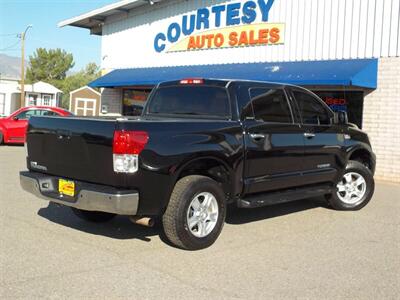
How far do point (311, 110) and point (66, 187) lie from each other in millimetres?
3658

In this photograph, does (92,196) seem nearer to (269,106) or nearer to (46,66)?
(269,106)

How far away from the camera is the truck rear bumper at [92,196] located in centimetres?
488

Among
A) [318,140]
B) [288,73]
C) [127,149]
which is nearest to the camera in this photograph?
[127,149]

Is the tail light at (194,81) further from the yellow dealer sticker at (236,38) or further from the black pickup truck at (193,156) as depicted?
the yellow dealer sticker at (236,38)

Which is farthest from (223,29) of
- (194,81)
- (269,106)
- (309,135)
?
(269,106)

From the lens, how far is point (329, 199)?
8.02m

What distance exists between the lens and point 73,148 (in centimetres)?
538

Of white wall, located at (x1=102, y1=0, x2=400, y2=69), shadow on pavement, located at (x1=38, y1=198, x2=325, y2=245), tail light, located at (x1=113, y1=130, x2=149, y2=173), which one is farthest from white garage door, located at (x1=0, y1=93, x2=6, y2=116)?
tail light, located at (x1=113, y1=130, x2=149, y2=173)

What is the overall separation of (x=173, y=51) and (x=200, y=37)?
54.8 inches

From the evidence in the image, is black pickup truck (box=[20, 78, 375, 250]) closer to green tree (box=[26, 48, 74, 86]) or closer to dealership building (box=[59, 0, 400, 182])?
dealership building (box=[59, 0, 400, 182])

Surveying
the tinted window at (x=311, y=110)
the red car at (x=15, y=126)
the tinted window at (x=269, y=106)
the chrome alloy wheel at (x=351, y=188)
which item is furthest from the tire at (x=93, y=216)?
the red car at (x=15, y=126)

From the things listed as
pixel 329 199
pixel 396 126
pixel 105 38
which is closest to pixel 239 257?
pixel 329 199

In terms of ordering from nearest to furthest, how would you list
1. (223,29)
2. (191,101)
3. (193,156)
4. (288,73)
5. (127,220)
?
(193,156), (191,101), (127,220), (288,73), (223,29)

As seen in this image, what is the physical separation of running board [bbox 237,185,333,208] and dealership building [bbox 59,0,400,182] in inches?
192
